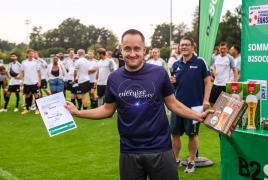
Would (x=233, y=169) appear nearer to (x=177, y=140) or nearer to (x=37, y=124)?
(x=177, y=140)

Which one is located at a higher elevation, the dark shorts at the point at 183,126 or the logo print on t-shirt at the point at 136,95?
the logo print on t-shirt at the point at 136,95

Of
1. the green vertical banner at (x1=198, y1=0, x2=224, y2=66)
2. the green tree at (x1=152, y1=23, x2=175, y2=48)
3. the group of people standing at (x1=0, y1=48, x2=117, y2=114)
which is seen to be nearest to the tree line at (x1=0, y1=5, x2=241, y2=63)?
the green tree at (x1=152, y1=23, x2=175, y2=48)

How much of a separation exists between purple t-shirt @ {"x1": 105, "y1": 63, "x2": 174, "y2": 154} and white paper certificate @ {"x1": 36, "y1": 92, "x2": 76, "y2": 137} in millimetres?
499

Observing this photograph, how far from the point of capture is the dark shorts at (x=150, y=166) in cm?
213

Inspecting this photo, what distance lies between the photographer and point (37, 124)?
27.0ft

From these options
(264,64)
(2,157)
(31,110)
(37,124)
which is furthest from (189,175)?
(31,110)

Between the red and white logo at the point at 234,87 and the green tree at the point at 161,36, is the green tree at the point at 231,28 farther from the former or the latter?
the red and white logo at the point at 234,87

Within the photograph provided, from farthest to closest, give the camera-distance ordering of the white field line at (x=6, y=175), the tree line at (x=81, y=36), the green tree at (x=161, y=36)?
the green tree at (x=161, y=36), the tree line at (x=81, y=36), the white field line at (x=6, y=175)

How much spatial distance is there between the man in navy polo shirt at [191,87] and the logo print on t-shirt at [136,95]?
2.11 meters

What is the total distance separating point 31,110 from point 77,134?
4723 mm

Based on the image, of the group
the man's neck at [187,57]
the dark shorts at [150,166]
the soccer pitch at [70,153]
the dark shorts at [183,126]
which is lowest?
the soccer pitch at [70,153]

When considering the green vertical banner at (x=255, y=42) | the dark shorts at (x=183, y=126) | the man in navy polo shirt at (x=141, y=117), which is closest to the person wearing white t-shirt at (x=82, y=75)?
the dark shorts at (x=183, y=126)

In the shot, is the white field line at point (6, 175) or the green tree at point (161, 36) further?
the green tree at point (161, 36)

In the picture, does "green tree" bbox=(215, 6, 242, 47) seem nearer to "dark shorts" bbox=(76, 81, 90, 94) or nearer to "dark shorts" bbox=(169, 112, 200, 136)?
"dark shorts" bbox=(76, 81, 90, 94)
